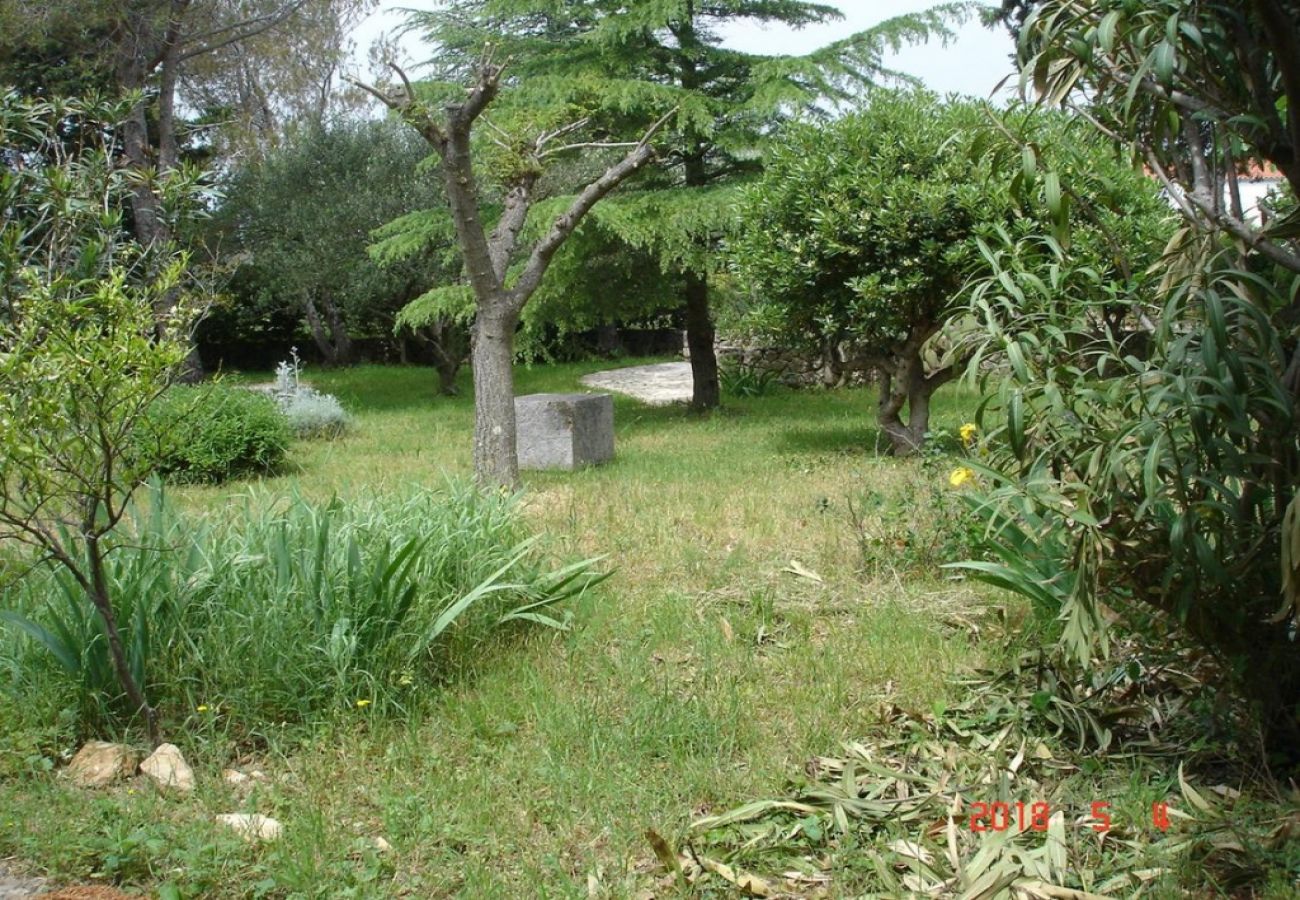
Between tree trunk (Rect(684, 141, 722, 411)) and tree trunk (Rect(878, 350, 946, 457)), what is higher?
tree trunk (Rect(684, 141, 722, 411))

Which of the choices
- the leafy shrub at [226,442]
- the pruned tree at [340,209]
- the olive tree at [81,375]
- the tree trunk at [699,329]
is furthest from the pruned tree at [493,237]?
the pruned tree at [340,209]

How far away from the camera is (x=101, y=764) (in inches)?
133

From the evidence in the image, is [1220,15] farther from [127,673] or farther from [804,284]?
[804,284]

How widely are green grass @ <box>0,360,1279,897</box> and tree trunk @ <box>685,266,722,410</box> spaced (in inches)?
287

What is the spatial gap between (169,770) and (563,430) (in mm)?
5810

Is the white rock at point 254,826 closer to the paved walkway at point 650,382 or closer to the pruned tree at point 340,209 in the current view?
the paved walkway at point 650,382

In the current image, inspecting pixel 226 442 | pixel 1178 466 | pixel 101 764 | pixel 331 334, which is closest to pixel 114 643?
pixel 101 764

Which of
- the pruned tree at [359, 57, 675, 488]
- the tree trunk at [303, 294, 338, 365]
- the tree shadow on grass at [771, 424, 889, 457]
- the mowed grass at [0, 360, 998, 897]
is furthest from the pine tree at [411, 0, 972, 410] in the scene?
the tree trunk at [303, 294, 338, 365]

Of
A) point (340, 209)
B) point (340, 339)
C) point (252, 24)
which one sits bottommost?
point (340, 339)

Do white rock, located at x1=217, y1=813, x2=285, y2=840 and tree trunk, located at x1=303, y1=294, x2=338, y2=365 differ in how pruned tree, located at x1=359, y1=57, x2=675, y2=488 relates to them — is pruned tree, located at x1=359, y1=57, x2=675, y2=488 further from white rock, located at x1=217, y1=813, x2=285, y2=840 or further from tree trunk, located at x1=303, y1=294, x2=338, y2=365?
tree trunk, located at x1=303, y1=294, x2=338, y2=365

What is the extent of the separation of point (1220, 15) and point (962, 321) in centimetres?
102

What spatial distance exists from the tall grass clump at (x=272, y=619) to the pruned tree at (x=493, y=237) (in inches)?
103

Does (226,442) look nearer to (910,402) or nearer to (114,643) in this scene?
(910,402)

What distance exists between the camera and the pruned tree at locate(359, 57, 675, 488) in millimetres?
6648
